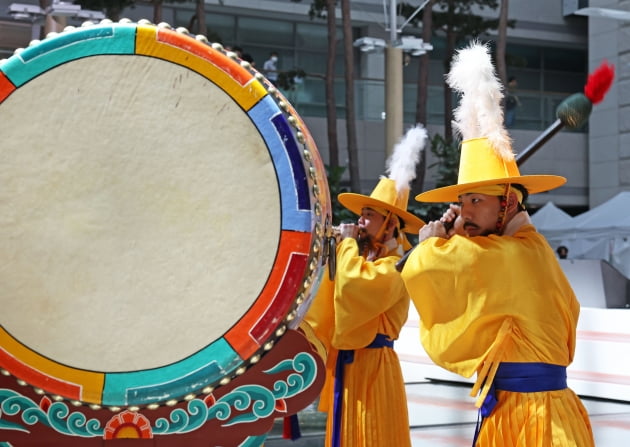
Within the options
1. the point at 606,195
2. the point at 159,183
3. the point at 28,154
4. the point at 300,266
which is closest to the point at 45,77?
the point at 28,154

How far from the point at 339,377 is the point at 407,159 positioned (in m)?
0.95

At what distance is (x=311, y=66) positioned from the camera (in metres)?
16.4

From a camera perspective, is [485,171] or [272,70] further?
[272,70]

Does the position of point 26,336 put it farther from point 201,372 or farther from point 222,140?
point 222,140

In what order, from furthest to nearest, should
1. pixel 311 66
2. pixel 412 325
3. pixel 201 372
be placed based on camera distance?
pixel 311 66, pixel 412 325, pixel 201 372

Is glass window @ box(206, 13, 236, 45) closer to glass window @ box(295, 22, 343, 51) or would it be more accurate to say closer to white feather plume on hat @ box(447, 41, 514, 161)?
glass window @ box(295, 22, 343, 51)

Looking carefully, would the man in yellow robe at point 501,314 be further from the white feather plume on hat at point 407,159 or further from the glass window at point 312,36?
the glass window at point 312,36

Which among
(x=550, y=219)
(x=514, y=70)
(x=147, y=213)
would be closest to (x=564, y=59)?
(x=514, y=70)

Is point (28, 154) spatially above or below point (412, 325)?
above

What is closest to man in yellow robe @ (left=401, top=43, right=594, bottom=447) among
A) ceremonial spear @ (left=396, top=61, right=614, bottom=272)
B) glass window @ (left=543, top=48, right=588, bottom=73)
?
ceremonial spear @ (left=396, top=61, right=614, bottom=272)

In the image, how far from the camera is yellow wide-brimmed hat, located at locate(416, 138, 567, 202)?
2617 mm

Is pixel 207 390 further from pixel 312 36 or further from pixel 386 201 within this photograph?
pixel 312 36

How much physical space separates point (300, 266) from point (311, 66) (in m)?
15.0

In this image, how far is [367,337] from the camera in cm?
374
